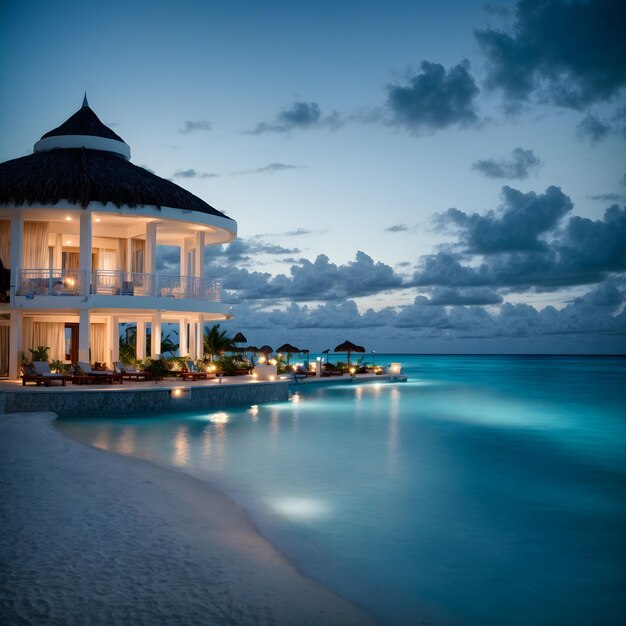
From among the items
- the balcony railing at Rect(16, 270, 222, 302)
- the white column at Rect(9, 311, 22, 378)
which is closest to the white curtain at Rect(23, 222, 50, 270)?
the balcony railing at Rect(16, 270, 222, 302)

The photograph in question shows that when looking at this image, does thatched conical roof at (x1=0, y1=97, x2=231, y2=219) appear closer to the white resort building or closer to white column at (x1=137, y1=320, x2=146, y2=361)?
the white resort building

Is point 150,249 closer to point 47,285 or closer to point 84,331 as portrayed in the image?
point 47,285

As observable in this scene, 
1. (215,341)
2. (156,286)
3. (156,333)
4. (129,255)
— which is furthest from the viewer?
(215,341)

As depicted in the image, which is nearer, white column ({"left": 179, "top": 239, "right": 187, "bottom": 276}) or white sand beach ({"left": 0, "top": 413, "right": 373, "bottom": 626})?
white sand beach ({"left": 0, "top": 413, "right": 373, "bottom": 626})

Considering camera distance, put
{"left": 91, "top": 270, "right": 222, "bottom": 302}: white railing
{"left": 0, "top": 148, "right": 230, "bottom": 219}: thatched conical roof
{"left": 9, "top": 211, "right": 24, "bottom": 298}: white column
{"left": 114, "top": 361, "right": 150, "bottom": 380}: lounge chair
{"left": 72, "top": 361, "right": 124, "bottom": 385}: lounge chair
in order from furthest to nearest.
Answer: {"left": 91, "top": 270, "right": 222, "bottom": 302}: white railing, {"left": 9, "top": 211, "right": 24, "bottom": 298}: white column, {"left": 0, "top": 148, "right": 230, "bottom": 219}: thatched conical roof, {"left": 114, "top": 361, "right": 150, "bottom": 380}: lounge chair, {"left": 72, "top": 361, "right": 124, "bottom": 385}: lounge chair

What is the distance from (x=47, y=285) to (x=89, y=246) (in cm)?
172

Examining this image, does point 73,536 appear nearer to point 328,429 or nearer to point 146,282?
point 328,429

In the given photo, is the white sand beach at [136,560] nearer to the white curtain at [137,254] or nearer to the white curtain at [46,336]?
the white curtain at [46,336]

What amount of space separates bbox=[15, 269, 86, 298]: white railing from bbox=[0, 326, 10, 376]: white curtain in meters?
2.01

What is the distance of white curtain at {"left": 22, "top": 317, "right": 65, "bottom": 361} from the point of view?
20.1 meters

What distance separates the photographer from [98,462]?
8750mm

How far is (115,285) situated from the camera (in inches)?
784

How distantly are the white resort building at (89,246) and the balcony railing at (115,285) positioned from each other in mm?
35

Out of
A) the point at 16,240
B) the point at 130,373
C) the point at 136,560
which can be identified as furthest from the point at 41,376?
the point at 136,560
